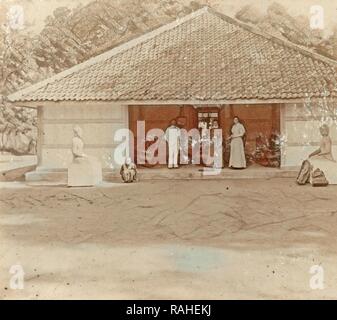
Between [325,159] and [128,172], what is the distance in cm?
413

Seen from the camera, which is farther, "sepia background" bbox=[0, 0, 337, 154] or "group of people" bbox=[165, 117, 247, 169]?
"group of people" bbox=[165, 117, 247, 169]

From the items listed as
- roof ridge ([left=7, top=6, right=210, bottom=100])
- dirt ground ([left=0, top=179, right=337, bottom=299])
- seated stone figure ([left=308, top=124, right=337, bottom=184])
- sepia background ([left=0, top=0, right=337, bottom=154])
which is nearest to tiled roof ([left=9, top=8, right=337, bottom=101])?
roof ridge ([left=7, top=6, right=210, bottom=100])

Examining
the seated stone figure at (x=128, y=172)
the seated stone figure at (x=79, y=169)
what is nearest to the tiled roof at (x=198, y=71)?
the seated stone figure at (x=79, y=169)

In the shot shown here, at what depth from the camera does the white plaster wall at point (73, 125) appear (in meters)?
10.7

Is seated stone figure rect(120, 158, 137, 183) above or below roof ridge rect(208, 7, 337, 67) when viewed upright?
below

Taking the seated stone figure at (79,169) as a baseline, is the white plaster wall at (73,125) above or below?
above

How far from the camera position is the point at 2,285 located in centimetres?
579

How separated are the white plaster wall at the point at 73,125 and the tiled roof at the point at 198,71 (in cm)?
63

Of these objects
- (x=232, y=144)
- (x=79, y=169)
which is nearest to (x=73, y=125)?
(x=79, y=169)

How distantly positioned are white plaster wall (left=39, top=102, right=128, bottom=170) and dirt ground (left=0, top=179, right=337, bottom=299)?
2.33m

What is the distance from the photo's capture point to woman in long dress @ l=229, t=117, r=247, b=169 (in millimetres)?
10867

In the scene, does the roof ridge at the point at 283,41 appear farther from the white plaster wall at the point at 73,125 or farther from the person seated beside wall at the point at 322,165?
the white plaster wall at the point at 73,125

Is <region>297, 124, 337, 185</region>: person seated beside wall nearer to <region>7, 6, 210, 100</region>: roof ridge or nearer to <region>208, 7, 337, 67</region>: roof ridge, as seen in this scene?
<region>208, 7, 337, 67</region>: roof ridge
